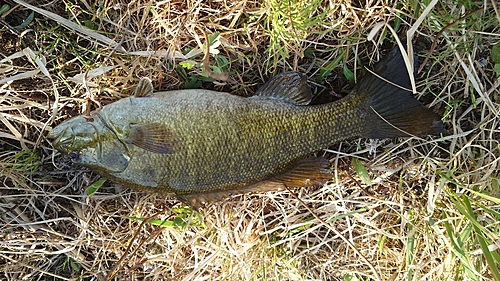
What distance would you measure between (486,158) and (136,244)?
2.54m

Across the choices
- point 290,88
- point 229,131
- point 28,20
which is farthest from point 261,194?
point 28,20

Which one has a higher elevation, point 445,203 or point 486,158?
point 486,158

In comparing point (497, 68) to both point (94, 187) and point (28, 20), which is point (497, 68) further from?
point (28, 20)

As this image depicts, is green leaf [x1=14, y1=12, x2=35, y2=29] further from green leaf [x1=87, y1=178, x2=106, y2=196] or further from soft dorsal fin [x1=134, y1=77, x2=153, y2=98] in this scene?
green leaf [x1=87, y1=178, x2=106, y2=196]

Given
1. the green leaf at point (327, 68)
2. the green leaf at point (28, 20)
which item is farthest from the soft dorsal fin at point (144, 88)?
the green leaf at point (327, 68)

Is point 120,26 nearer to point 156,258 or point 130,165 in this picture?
point 130,165

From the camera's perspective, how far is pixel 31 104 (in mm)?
2902

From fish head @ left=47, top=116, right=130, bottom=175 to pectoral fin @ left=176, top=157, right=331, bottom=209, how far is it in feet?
1.50

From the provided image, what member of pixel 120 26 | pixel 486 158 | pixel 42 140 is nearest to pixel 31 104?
pixel 42 140

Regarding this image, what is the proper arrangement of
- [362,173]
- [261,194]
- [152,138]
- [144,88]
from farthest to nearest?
[261,194]
[362,173]
[144,88]
[152,138]

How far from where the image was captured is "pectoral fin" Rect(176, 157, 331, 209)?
2660 millimetres

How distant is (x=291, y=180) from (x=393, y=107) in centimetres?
79

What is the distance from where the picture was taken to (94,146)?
2582 mm

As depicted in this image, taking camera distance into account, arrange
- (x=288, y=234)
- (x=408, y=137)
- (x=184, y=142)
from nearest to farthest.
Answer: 1. (x=184, y=142)
2. (x=408, y=137)
3. (x=288, y=234)
